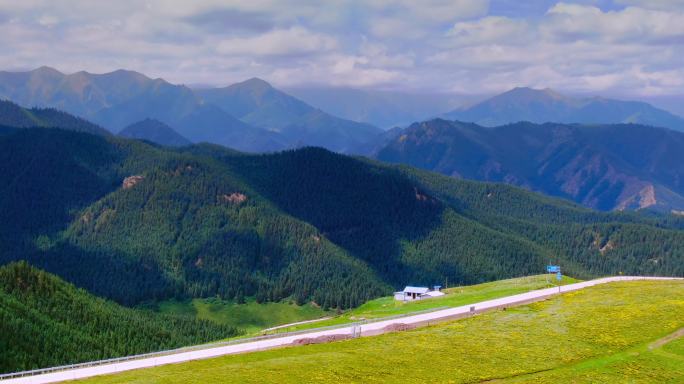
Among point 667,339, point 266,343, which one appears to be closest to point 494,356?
point 667,339

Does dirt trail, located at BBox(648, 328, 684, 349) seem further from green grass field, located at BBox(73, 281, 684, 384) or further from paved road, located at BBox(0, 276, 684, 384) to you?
paved road, located at BBox(0, 276, 684, 384)

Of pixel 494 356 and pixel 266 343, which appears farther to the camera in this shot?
pixel 266 343

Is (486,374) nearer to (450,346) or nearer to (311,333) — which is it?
(450,346)

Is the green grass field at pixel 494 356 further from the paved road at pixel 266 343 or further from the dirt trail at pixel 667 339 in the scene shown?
the paved road at pixel 266 343

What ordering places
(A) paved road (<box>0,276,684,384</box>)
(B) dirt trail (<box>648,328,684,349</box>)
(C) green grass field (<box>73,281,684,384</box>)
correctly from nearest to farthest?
(C) green grass field (<box>73,281,684,384</box>) < (A) paved road (<box>0,276,684,384</box>) < (B) dirt trail (<box>648,328,684,349</box>)

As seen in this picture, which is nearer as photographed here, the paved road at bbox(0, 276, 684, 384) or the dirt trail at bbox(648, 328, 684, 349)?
the paved road at bbox(0, 276, 684, 384)

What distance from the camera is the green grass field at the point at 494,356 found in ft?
329

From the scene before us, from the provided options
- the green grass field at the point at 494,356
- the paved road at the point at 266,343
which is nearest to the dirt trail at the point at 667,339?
the green grass field at the point at 494,356

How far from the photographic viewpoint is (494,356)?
11212 cm

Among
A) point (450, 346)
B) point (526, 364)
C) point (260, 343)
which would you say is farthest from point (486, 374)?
point (260, 343)

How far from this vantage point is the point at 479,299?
19088 centimetres

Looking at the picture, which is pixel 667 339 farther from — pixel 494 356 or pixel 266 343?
pixel 266 343

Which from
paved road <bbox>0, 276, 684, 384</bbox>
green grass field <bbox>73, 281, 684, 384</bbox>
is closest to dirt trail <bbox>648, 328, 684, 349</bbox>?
green grass field <bbox>73, 281, 684, 384</bbox>

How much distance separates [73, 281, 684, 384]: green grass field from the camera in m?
100
